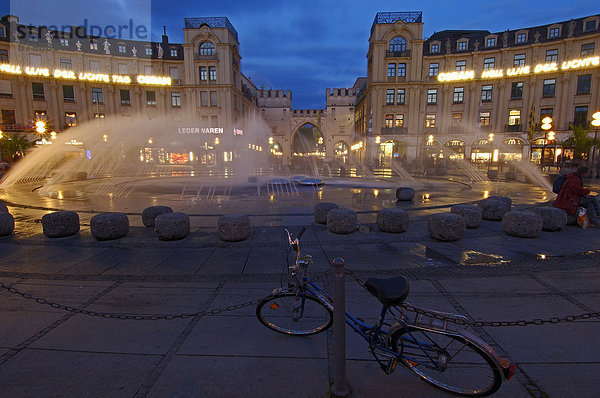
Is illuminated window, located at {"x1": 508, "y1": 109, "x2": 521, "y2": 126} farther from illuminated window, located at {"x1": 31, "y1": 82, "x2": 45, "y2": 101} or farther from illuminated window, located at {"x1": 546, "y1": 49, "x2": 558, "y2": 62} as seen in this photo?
illuminated window, located at {"x1": 31, "y1": 82, "x2": 45, "y2": 101}

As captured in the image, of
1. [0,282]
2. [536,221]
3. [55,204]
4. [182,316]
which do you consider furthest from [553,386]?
[55,204]

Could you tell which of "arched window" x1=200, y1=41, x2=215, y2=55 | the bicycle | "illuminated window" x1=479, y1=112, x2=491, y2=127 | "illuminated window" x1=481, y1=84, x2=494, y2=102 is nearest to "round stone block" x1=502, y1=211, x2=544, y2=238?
the bicycle

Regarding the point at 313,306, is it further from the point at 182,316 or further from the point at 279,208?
the point at 279,208

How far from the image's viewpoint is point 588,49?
37.5 m

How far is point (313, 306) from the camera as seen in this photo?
4.12 metres

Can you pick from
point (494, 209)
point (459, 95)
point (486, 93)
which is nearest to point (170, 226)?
point (494, 209)

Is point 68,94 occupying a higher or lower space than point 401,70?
lower

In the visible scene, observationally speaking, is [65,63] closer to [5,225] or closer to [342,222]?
[5,225]

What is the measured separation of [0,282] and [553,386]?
7.45m

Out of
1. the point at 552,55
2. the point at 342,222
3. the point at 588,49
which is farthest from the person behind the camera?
the point at 552,55

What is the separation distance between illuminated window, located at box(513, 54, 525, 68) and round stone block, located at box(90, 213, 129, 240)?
4975 cm

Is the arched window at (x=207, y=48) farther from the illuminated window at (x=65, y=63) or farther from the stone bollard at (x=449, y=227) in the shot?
the stone bollard at (x=449, y=227)

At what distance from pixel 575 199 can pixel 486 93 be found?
41494 mm

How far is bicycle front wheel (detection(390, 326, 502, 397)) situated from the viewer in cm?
267
